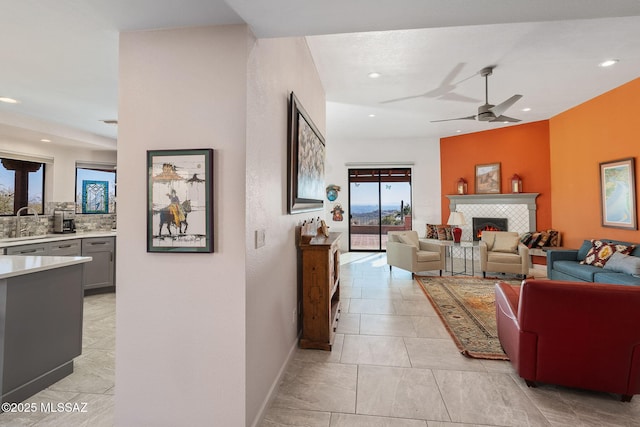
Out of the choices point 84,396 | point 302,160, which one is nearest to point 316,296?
point 302,160

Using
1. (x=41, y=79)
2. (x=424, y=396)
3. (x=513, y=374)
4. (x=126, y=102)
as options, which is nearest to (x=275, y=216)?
(x=126, y=102)

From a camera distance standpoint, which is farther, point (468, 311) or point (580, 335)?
point (468, 311)

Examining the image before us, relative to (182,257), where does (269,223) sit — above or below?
above

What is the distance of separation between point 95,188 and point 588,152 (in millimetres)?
8845

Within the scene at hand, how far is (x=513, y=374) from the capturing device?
97.9 inches

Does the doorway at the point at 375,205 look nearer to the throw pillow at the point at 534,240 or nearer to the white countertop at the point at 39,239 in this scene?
the throw pillow at the point at 534,240

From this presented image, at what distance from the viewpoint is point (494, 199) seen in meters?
7.13

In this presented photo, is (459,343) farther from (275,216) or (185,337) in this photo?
(185,337)

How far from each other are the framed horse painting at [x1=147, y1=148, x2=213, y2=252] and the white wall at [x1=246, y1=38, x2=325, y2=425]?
0.81 feet

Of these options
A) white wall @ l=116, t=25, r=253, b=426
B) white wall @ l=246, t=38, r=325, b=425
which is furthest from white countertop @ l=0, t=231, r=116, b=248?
white wall @ l=246, t=38, r=325, b=425

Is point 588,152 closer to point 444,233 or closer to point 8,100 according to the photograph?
point 444,233

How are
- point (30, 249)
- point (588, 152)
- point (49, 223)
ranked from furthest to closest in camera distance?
point (588, 152)
point (49, 223)
point (30, 249)

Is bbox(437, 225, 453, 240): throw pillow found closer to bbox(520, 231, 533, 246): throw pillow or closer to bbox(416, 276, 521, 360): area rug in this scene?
bbox(520, 231, 533, 246): throw pillow

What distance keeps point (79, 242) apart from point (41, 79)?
2.61m
